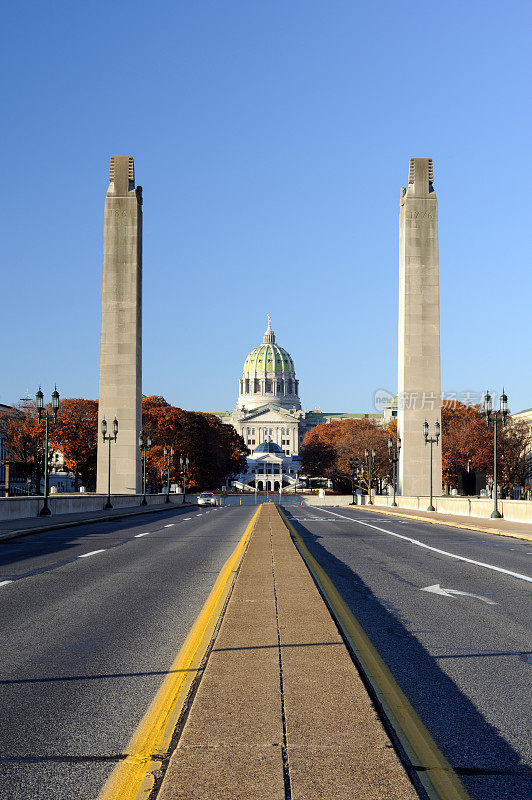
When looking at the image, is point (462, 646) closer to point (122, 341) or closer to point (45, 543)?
point (45, 543)

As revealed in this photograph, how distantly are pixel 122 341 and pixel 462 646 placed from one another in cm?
7333

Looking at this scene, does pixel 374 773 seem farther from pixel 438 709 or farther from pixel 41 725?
pixel 41 725

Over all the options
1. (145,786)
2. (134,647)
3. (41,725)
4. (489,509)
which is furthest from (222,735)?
(489,509)

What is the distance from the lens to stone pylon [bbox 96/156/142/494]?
7950cm

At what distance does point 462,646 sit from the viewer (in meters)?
9.27

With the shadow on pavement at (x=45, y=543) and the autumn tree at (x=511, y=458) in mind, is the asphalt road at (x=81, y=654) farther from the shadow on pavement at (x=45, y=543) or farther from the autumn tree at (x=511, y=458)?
the autumn tree at (x=511, y=458)

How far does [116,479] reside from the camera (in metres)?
79.4

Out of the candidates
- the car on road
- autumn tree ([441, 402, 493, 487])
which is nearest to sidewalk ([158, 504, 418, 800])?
the car on road

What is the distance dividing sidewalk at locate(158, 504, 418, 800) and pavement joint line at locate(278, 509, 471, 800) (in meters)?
0.22

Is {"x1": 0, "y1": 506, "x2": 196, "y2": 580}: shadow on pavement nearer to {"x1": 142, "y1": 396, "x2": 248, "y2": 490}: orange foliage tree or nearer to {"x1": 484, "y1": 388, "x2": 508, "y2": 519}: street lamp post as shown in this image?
{"x1": 484, "y1": 388, "x2": 508, "y2": 519}: street lamp post

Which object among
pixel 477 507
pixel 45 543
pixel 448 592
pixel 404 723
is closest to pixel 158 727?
pixel 404 723

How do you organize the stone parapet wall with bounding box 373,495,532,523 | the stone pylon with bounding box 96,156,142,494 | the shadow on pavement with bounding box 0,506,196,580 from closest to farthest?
the shadow on pavement with bounding box 0,506,196,580 → the stone parapet wall with bounding box 373,495,532,523 → the stone pylon with bounding box 96,156,142,494

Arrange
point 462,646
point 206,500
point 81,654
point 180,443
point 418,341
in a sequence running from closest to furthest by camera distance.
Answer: point 81,654
point 462,646
point 418,341
point 206,500
point 180,443

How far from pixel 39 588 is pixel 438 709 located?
865 cm
